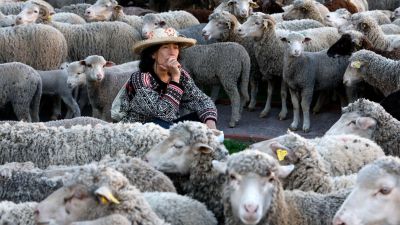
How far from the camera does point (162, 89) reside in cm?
760

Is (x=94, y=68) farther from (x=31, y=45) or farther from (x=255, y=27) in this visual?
(x=255, y=27)

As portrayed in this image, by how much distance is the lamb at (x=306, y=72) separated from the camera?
12164 millimetres

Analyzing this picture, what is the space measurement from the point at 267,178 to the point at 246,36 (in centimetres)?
770

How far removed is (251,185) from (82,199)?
3.00 ft

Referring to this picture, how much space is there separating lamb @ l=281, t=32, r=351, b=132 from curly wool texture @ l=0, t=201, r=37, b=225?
6861mm

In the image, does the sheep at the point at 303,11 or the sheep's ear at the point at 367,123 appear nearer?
the sheep's ear at the point at 367,123

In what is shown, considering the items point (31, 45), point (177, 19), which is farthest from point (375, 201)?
point (177, 19)

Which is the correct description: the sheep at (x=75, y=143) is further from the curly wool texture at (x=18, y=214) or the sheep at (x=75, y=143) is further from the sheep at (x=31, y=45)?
the sheep at (x=31, y=45)

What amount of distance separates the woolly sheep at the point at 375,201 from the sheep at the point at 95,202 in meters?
1.01

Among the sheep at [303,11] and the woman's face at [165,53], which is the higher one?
the woman's face at [165,53]

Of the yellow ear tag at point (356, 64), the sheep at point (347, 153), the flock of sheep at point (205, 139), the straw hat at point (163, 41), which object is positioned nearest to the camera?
the flock of sheep at point (205, 139)

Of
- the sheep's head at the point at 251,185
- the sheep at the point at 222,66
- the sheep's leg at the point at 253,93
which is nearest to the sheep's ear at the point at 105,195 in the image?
the sheep's head at the point at 251,185

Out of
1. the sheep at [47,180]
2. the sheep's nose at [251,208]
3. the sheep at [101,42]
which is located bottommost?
the sheep at [101,42]

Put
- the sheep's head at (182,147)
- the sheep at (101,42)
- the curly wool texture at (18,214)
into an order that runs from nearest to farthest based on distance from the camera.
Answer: the curly wool texture at (18,214) → the sheep's head at (182,147) → the sheep at (101,42)
